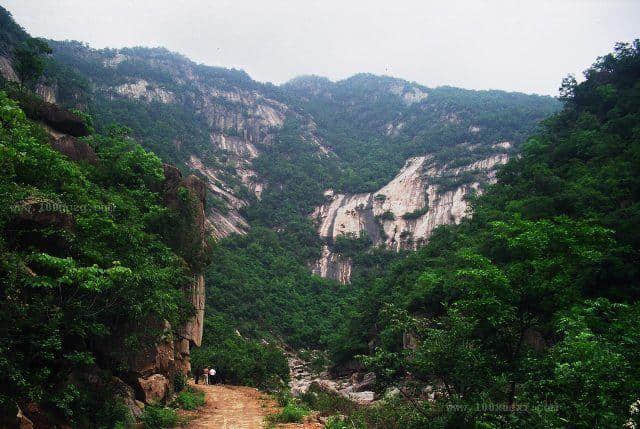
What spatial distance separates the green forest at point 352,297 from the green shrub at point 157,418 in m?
0.04

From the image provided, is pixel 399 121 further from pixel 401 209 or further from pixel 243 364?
pixel 243 364

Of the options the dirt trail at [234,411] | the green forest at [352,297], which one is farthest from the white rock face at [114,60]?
the dirt trail at [234,411]

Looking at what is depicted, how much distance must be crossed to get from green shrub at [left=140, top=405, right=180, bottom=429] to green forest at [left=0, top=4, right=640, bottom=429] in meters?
0.04

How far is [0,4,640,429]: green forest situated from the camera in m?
6.58

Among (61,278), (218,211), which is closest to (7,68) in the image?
(218,211)

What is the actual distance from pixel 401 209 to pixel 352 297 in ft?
79.0

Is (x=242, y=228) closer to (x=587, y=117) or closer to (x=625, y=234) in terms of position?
(x=587, y=117)

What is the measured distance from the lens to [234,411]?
12539mm

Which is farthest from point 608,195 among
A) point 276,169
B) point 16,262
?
point 276,169

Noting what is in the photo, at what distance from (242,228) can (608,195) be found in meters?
52.6

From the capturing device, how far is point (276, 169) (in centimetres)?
8400

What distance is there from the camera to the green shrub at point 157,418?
A: 29.6 feet

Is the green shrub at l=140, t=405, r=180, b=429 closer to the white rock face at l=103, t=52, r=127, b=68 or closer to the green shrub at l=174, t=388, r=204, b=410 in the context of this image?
the green shrub at l=174, t=388, r=204, b=410

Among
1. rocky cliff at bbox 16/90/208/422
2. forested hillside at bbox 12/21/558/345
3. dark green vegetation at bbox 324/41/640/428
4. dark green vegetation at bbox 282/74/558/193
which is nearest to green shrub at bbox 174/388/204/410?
rocky cliff at bbox 16/90/208/422
